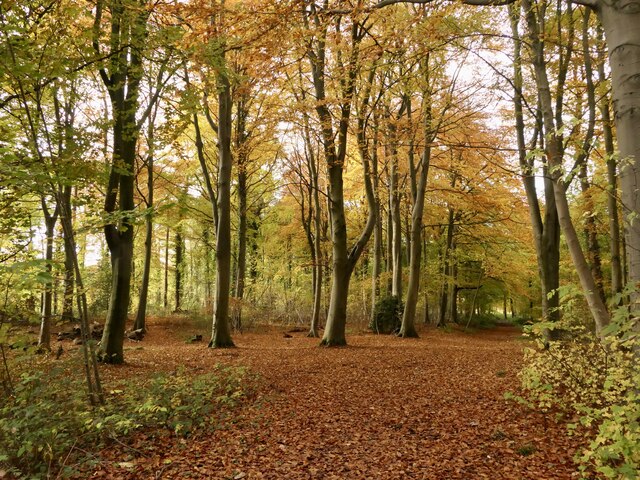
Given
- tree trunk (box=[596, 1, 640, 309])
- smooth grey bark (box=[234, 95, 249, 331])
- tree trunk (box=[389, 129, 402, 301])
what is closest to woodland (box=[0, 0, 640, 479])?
tree trunk (box=[596, 1, 640, 309])

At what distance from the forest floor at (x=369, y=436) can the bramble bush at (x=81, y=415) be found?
0.82 ft

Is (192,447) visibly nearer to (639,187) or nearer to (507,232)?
(639,187)

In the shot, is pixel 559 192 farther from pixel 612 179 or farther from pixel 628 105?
pixel 612 179

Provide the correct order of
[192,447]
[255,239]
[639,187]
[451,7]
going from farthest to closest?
[255,239]
[451,7]
[192,447]
[639,187]

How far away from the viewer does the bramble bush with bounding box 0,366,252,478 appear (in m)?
3.54

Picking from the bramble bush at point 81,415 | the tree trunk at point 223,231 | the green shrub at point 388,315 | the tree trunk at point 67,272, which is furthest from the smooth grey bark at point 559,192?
the green shrub at point 388,315

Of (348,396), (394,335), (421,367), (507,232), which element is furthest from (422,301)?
(348,396)

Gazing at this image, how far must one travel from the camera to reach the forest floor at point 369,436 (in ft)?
11.5

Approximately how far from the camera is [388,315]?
48.7 feet

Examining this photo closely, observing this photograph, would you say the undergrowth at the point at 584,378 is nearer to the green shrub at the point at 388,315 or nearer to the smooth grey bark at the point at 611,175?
the smooth grey bark at the point at 611,175

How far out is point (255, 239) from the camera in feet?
76.3

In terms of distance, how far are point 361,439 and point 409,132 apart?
31.2ft

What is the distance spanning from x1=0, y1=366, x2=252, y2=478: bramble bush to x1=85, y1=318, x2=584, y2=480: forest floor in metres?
0.25

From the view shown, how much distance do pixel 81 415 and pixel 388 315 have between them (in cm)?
1189
